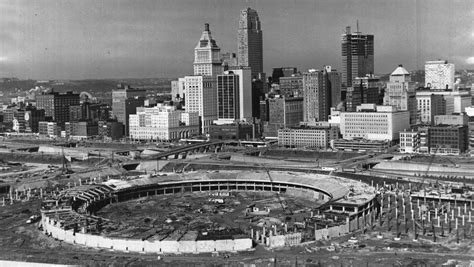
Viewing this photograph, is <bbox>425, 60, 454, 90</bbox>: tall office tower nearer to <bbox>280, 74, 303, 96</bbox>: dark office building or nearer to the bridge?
<bbox>280, 74, 303, 96</bbox>: dark office building

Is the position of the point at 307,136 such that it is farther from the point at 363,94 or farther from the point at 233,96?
the point at 233,96

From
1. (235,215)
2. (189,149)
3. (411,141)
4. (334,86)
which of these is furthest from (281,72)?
(235,215)

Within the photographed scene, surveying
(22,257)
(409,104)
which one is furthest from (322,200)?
(409,104)

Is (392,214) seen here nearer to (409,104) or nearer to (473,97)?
(409,104)

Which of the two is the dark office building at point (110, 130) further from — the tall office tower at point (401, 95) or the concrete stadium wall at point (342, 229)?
the concrete stadium wall at point (342, 229)

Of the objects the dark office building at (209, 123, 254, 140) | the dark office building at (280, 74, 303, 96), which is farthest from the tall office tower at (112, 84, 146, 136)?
the dark office building at (280, 74, 303, 96)
